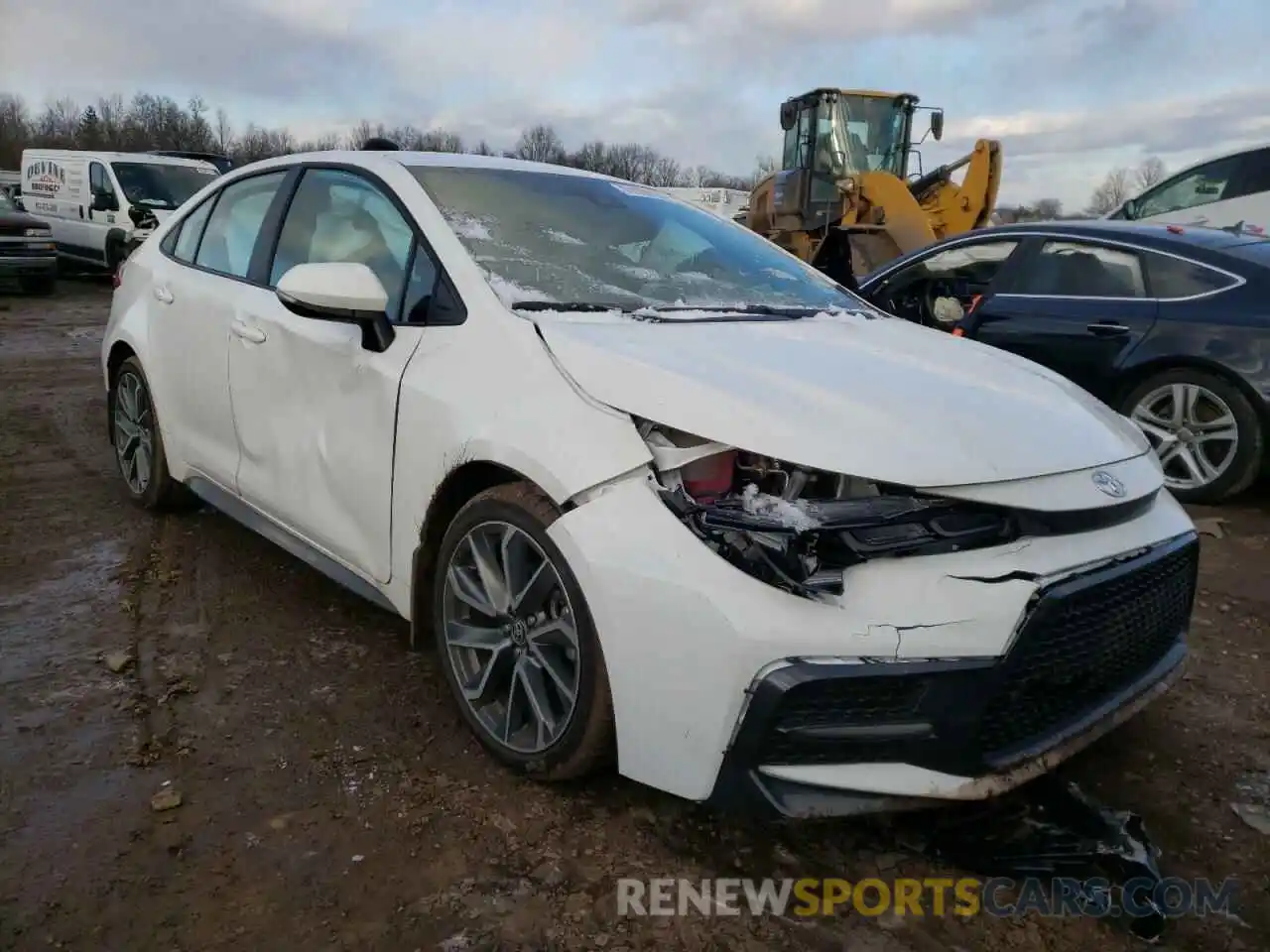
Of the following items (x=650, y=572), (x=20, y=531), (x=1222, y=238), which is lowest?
(x=20, y=531)

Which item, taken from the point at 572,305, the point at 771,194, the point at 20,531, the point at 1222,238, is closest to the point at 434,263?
the point at 572,305

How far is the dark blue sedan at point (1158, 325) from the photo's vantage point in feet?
15.9

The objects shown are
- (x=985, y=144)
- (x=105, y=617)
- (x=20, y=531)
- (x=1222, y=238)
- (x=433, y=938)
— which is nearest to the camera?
(x=433, y=938)

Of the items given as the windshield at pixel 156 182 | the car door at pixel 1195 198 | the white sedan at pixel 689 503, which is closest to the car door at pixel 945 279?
the white sedan at pixel 689 503

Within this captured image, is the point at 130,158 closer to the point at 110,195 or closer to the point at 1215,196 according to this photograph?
the point at 110,195

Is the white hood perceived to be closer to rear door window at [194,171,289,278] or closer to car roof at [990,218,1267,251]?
rear door window at [194,171,289,278]

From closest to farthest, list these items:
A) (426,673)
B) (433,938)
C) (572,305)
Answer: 1. (433,938)
2. (572,305)
3. (426,673)

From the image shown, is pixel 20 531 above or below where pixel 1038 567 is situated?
below

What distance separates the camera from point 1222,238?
17.0 ft

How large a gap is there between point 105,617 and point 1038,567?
10.1 ft

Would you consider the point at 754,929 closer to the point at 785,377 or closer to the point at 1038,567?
the point at 1038,567

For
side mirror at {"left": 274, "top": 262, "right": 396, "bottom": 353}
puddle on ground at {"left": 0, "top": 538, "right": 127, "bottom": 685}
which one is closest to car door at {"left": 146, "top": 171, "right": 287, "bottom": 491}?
puddle on ground at {"left": 0, "top": 538, "right": 127, "bottom": 685}

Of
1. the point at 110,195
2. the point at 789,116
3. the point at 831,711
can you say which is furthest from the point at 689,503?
the point at 110,195

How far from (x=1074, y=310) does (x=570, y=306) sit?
376cm
